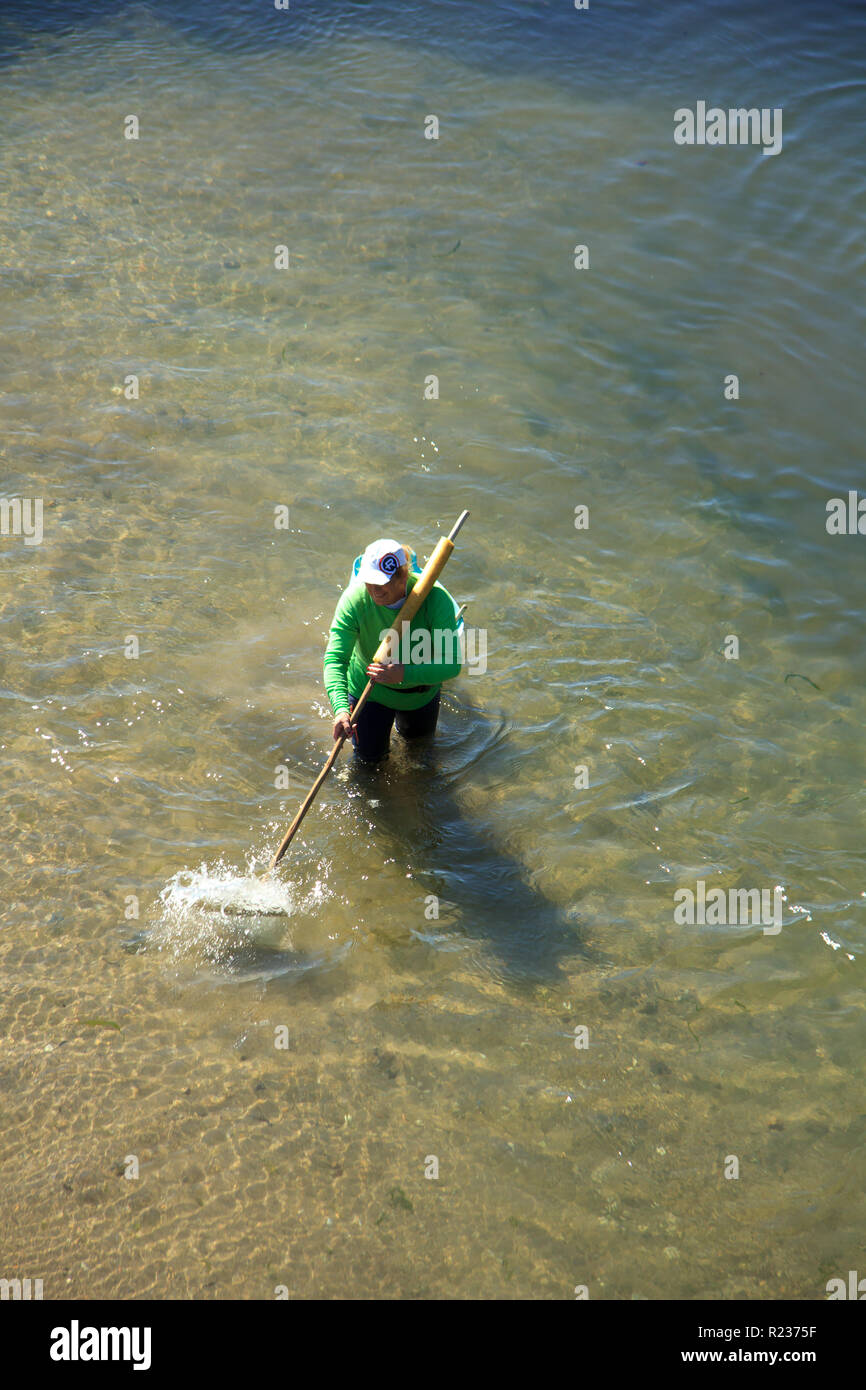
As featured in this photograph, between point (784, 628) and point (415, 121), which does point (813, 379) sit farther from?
point (415, 121)

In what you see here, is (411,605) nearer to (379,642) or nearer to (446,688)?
(379,642)

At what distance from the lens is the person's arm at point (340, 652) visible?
4.84 metres

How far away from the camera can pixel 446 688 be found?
20.2ft

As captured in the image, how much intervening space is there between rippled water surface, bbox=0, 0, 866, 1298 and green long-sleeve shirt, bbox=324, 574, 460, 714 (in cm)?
75

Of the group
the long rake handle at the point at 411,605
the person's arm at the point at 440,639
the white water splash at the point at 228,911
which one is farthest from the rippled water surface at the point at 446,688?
the person's arm at the point at 440,639

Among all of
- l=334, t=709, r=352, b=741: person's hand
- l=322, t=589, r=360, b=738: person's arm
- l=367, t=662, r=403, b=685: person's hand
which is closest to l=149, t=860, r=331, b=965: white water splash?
l=334, t=709, r=352, b=741: person's hand

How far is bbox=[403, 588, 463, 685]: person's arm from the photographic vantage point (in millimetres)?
4770

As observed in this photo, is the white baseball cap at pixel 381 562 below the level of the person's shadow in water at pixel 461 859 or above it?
above

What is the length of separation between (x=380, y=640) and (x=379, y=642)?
0.02 metres

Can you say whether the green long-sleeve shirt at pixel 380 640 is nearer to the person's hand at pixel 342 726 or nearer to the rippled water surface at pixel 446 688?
the person's hand at pixel 342 726

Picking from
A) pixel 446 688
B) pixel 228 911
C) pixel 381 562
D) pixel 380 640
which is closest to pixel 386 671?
pixel 380 640

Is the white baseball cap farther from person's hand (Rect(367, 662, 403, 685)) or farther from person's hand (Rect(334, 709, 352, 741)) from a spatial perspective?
person's hand (Rect(334, 709, 352, 741))

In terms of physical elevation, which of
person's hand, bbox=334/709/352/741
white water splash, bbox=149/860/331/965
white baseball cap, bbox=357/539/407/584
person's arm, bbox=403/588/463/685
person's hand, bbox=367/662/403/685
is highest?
white baseball cap, bbox=357/539/407/584

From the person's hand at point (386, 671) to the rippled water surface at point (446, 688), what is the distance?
95 centimetres
